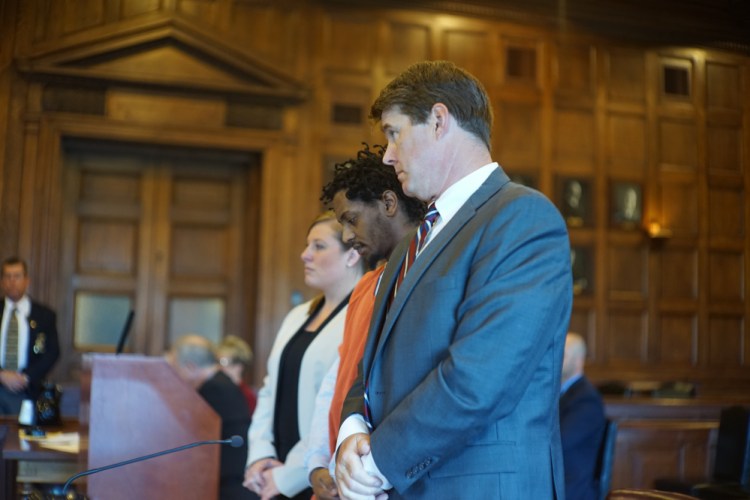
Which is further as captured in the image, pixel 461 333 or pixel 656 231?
pixel 656 231

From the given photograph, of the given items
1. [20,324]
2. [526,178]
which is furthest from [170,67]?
[526,178]

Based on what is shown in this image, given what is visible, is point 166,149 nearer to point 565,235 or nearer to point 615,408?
point 615,408

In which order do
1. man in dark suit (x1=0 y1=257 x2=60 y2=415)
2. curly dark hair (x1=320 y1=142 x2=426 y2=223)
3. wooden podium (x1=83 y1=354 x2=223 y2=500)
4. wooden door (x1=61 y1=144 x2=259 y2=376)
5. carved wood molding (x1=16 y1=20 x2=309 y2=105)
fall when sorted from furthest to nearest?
wooden door (x1=61 y1=144 x2=259 y2=376), carved wood molding (x1=16 y1=20 x2=309 y2=105), man in dark suit (x1=0 y1=257 x2=60 y2=415), wooden podium (x1=83 y1=354 x2=223 y2=500), curly dark hair (x1=320 y1=142 x2=426 y2=223)

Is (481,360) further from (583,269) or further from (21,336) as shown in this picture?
(583,269)

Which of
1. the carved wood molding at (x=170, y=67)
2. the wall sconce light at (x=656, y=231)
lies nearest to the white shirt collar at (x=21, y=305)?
the carved wood molding at (x=170, y=67)

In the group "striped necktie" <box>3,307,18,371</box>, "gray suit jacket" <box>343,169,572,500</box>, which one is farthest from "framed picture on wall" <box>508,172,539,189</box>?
"gray suit jacket" <box>343,169,572,500</box>

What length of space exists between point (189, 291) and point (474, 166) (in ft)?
21.0

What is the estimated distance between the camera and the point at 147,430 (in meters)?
3.53

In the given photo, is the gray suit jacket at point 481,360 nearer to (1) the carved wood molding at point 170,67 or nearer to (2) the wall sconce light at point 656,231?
(1) the carved wood molding at point 170,67

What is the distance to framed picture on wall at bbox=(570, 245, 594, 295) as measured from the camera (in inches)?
340

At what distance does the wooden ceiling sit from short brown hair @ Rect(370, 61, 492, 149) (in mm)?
Answer: 6626

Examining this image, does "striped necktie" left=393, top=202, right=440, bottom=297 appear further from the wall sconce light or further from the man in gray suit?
the wall sconce light

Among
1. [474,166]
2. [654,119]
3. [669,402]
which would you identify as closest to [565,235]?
[474,166]

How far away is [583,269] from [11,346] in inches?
206
